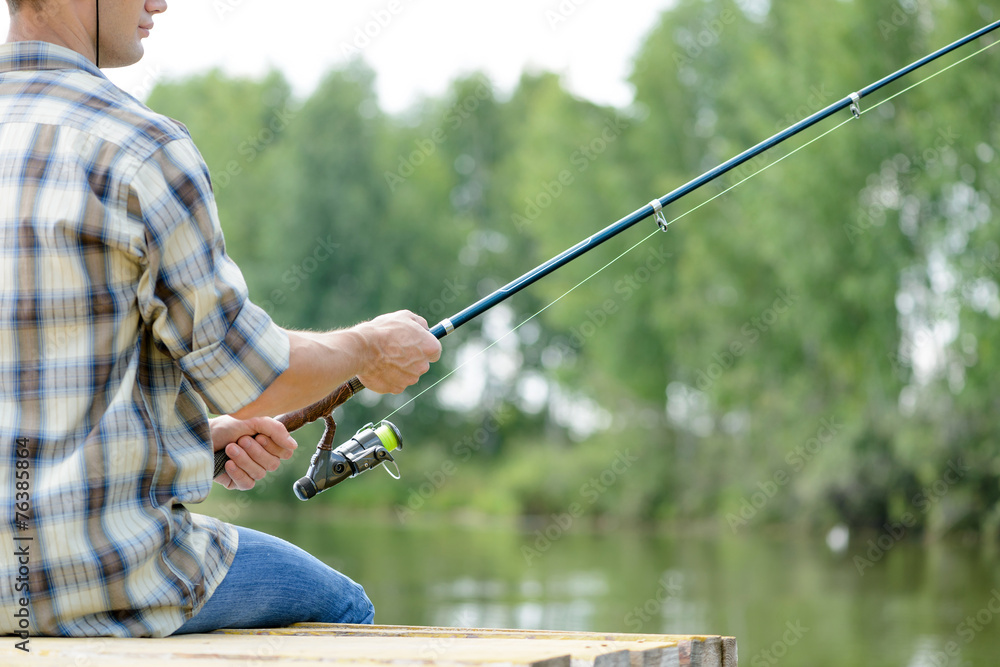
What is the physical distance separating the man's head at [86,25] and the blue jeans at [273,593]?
27.6 inches

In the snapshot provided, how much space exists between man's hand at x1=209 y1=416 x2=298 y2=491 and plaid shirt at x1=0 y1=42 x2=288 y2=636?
468 mm

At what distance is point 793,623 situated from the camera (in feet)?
24.8

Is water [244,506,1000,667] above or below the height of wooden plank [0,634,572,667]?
A: above

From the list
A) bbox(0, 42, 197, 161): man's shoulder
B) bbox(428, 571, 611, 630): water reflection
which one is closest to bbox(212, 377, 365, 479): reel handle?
bbox(0, 42, 197, 161): man's shoulder

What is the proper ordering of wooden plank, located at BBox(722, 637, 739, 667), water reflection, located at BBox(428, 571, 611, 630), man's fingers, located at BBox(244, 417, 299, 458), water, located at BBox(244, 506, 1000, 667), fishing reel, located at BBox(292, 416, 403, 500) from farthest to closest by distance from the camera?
water reflection, located at BBox(428, 571, 611, 630)
water, located at BBox(244, 506, 1000, 667)
fishing reel, located at BBox(292, 416, 403, 500)
man's fingers, located at BBox(244, 417, 299, 458)
wooden plank, located at BBox(722, 637, 739, 667)

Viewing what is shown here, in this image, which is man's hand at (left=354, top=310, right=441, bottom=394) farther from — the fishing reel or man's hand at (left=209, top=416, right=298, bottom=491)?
the fishing reel

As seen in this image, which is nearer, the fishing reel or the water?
the fishing reel

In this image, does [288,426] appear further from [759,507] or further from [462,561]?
[759,507]

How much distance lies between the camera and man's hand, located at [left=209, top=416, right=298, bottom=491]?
6.45ft

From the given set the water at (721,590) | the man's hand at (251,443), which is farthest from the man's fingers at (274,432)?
the water at (721,590)

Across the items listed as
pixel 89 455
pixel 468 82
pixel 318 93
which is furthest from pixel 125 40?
pixel 468 82

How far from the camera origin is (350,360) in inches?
63.7

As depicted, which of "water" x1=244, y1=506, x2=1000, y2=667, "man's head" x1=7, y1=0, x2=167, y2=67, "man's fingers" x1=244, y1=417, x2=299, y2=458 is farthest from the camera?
"water" x1=244, y1=506, x2=1000, y2=667

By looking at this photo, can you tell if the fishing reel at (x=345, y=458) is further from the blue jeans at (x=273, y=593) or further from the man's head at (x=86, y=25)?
the man's head at (x=86, y=25)
